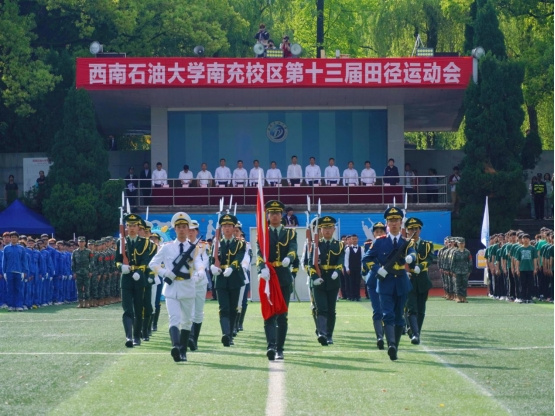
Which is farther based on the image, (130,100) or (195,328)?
(130,100)

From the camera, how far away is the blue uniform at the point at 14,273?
3081 centimetres

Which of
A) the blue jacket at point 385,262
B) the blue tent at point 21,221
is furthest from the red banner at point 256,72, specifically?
the blue jacket at point 385,262

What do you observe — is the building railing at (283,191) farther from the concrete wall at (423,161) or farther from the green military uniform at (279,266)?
the green military uniform at (279,266)

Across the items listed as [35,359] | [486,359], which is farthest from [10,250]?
[486,359]

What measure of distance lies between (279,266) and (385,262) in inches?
54.4

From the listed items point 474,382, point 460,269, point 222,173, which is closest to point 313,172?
point 222,173

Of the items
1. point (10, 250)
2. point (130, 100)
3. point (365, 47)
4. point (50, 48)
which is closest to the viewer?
point (10, 250)

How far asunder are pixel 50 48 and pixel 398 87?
1469cm

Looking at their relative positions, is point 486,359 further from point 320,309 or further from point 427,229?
point 427,229

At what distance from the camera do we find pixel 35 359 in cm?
1658

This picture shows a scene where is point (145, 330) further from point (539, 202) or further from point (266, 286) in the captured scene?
point (539, 202)

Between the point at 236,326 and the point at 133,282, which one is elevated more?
the point at 133,282

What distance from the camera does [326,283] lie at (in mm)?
18891

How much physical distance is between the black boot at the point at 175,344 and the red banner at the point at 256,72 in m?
26.9
